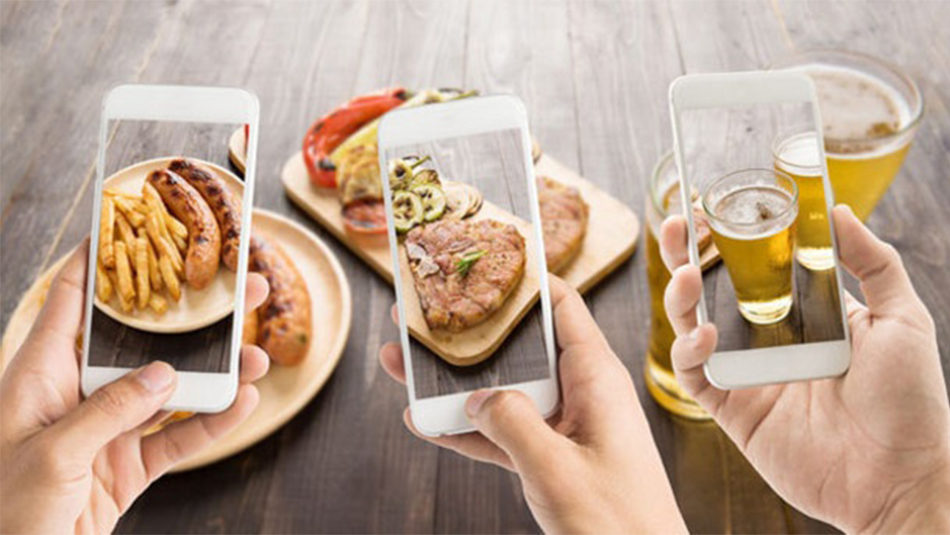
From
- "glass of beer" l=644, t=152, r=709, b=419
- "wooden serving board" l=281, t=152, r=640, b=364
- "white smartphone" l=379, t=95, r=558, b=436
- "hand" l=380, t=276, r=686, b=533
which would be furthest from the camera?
"wooden serving board" l=281, t=152, r=640, b=364

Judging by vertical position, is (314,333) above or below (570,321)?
below

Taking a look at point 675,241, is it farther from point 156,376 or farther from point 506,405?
point 156,376

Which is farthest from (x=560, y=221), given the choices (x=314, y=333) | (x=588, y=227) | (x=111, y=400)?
(x=111, y=400)

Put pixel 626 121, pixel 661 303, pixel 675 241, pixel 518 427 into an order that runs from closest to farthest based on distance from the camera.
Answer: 1. pixel 518 427
2. pixel 675 241
3. pixel 661 303
4. pixel 626 121

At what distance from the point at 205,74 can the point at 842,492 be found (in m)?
1.08

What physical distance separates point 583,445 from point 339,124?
69 centimetres

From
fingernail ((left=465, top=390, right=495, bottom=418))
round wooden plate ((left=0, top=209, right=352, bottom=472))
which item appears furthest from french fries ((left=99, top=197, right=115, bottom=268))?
fingernail ((left=465, top=390, right=495, bottom=418))

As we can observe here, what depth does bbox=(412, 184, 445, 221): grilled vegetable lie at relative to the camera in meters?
0.86

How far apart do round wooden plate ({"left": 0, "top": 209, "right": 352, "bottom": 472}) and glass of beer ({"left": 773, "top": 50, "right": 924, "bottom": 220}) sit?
0.54m

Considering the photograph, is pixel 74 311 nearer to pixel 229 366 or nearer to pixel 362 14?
pixel 229 366

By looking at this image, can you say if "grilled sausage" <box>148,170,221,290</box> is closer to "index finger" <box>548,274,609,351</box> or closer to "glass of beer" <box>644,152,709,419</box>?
"index finger" <box>548,274,609,351</box>

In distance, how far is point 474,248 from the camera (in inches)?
35.4

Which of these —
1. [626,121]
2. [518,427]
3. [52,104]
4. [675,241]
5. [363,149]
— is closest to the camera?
[518,427]

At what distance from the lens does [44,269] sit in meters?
1.24
